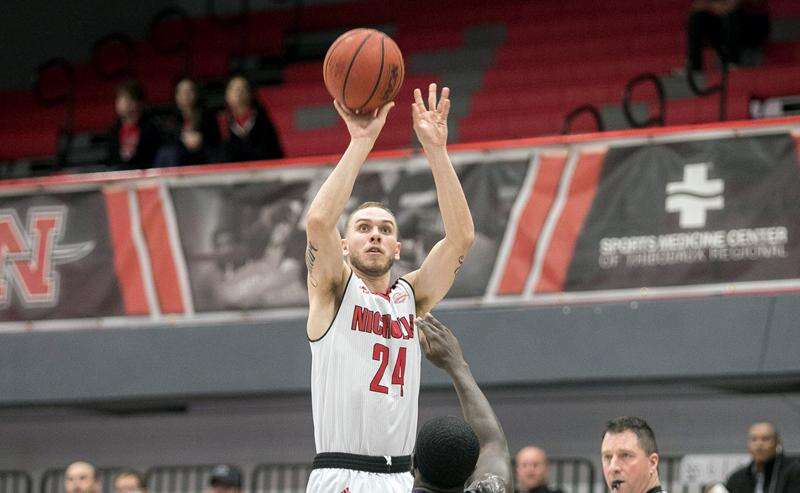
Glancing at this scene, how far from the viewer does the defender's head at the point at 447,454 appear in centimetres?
419

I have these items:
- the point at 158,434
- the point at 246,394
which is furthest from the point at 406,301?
the point at 158,434

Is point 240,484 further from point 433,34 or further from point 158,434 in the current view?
point 433,34

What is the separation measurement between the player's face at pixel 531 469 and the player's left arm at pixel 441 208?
15.9 feet

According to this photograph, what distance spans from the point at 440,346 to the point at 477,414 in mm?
434

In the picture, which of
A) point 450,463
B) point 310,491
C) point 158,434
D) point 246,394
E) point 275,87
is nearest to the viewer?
point 450,463

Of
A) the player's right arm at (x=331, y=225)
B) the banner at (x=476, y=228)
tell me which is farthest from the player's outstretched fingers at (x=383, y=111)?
the banner at (x=476, y=228)

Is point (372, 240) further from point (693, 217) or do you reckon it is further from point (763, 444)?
point (763, 444)

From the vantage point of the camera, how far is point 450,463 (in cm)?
418

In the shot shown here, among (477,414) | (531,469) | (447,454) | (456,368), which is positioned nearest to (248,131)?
(531,469)

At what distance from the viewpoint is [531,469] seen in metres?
11.0

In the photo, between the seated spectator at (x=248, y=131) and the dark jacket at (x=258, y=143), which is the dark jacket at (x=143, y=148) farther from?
the dark jacket at (x=258, y=143)

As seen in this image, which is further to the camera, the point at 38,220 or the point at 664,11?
the point at 664,11

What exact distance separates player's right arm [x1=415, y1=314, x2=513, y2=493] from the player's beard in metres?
0.61

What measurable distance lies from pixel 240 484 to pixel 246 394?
51.7 inches
